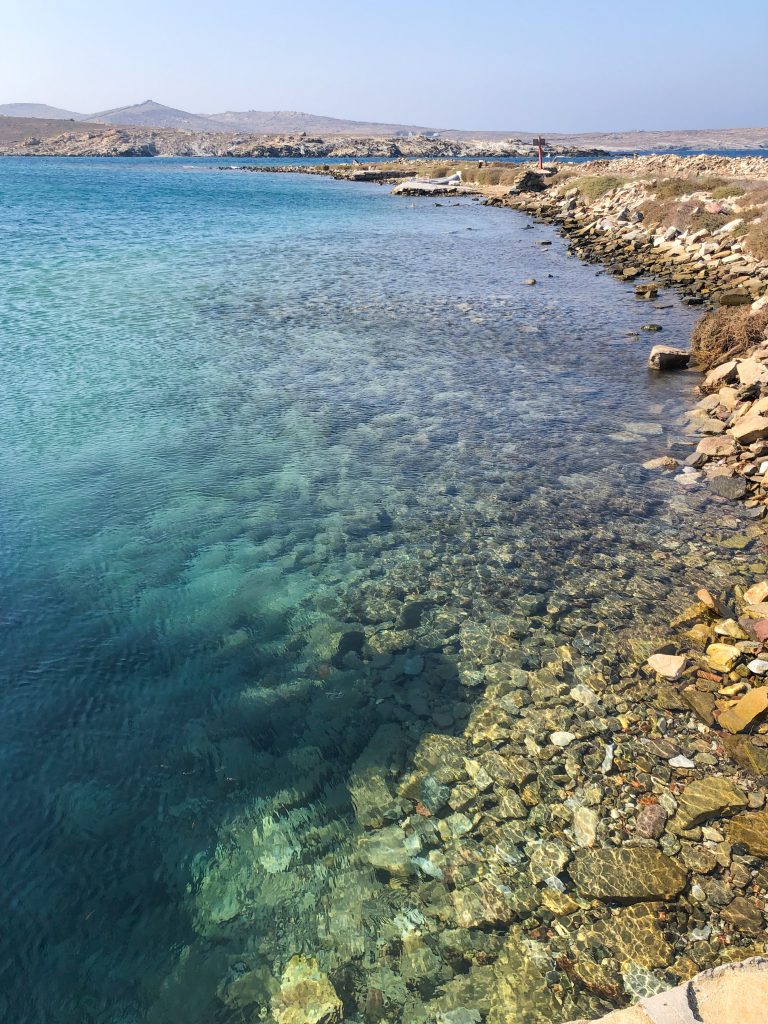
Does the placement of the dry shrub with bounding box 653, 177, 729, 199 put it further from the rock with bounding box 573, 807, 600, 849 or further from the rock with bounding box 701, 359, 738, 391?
the rock with bounding box 573, 807, 600, 849

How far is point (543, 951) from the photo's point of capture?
466cm

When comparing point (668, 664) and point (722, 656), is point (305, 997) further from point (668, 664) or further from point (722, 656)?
point (722, 656)

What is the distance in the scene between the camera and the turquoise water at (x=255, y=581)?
4.91m

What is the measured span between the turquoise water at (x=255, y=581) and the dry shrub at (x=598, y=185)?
35.7 meters

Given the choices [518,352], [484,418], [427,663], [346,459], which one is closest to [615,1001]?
[427,663]

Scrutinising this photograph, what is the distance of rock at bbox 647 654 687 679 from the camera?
7074 mm

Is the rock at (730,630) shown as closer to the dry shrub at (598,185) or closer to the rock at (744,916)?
the rock at (744,916)

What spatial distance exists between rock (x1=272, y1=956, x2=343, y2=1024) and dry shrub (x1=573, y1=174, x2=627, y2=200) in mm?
56915

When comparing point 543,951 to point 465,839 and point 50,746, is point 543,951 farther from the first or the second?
point 50,746

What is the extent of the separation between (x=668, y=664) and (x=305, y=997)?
16.5ft

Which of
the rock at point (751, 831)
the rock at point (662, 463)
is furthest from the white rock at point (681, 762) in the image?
the rock at point (662, 463)

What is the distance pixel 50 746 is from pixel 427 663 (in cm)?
407

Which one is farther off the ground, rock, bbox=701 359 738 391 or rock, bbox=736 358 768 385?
rock, bbox=736 358 768 385

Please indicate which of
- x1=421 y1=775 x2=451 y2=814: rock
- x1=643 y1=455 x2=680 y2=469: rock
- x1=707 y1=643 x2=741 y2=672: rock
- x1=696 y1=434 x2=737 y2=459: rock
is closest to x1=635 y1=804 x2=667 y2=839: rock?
x1=421 y1=775 x2=451 y2=814: rock
